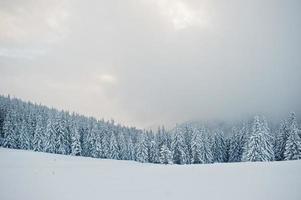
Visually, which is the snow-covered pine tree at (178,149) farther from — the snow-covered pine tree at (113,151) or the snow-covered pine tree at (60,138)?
the snow-covered pine tree at (60,138)

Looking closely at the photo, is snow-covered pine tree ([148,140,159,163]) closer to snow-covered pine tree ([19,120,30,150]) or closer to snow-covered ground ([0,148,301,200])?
snow-covered pine tree ([19,120,30,150])

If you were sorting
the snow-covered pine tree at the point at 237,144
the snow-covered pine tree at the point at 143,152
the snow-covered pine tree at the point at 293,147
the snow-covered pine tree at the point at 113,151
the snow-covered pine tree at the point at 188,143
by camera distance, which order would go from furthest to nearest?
the snow-covered pine tree at the point at 113,151, the snow-covered pine tree at the point at 143,152, the snow-covered pine tree at the point at 188,143, the snow-covered pine tree at the point at 237,144, the snow-covered pine tree at the point at 293,147

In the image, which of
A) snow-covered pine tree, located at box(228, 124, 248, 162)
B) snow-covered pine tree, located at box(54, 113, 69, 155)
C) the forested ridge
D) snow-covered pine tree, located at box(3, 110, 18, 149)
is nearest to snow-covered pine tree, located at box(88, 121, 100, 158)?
the forested ridge

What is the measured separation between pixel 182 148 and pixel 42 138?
123 ft

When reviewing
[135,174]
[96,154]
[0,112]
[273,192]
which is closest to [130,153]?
[96,154]

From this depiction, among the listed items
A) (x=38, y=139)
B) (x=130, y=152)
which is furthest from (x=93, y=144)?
(x=130, y=152)

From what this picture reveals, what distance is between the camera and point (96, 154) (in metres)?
90.2

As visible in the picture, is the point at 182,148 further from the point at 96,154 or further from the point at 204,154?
the point at 96,154

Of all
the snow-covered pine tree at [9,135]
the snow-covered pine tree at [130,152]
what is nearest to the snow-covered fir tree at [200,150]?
the snow-covered pine tree at [130,152]

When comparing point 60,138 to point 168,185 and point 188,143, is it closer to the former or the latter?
point 188,143

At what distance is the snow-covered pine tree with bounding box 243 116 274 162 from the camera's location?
57.0 m

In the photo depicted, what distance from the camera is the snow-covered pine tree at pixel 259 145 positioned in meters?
57.0

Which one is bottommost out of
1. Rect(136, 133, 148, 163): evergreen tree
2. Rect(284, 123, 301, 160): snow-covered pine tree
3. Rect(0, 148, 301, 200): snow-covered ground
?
Rect(0, 148, 301, 200): snow-covered ground

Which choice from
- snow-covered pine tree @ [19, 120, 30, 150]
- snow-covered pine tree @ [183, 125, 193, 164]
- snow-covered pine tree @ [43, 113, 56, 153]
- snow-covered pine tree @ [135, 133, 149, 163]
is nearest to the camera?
snow-covered pine tree @ [183, 125, 193, 164]
